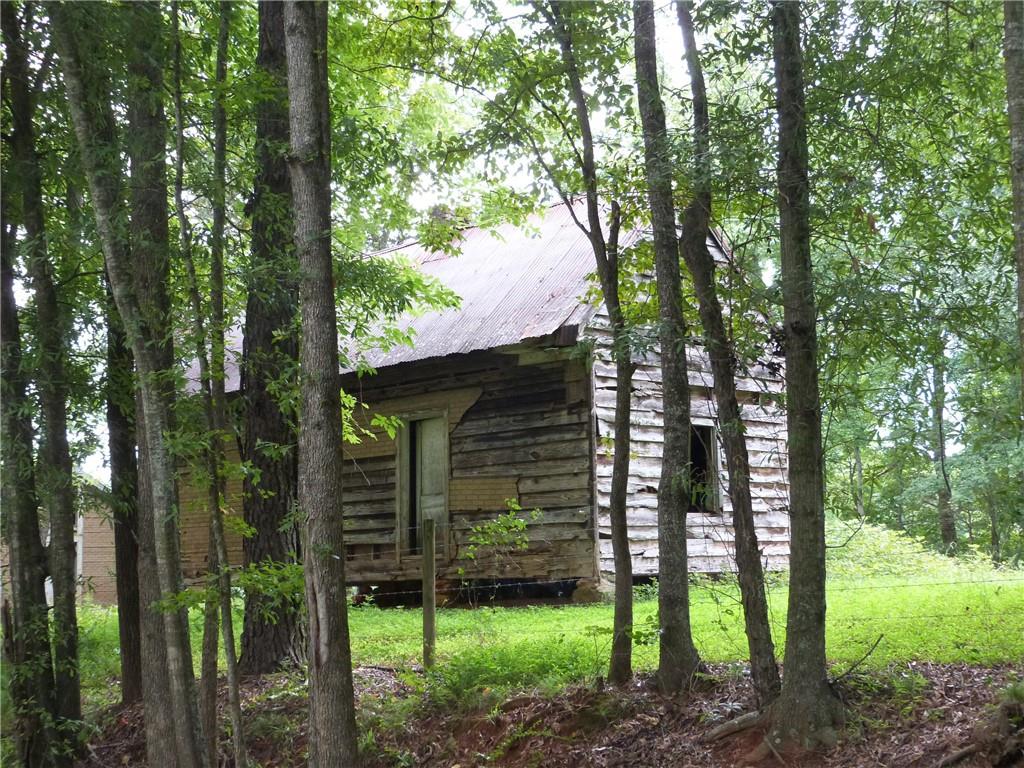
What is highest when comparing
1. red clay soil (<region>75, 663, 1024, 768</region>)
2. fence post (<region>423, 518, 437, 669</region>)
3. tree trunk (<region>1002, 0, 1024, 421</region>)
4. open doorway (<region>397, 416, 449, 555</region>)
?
tree trunk (<region>1002, 0, 1024, 421</region>)

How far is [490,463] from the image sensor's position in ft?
45.8

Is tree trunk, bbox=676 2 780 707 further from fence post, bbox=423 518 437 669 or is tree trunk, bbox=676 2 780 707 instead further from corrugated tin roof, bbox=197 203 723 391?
corrugated tin roof, bbox=197 203 723 391

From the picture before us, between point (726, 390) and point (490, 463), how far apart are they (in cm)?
783

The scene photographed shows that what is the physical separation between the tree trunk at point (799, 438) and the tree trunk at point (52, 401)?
17.7 feet

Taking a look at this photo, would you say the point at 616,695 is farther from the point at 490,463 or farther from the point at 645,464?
the point at 490,463

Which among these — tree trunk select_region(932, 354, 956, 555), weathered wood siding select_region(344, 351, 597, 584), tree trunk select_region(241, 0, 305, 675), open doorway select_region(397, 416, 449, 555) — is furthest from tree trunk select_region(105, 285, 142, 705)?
open doorway select_region(397, 416, 449, 555)

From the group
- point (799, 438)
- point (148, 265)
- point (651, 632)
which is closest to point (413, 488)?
point (651, 632)

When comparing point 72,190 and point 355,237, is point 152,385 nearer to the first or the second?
point 72,190

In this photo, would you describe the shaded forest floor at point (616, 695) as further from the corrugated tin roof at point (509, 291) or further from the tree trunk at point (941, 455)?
the corrugated tin roof at point (509, 291)

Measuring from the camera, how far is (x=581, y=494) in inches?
505

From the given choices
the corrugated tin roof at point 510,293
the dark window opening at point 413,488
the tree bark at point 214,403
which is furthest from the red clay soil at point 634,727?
the dark window opening at point 413,488

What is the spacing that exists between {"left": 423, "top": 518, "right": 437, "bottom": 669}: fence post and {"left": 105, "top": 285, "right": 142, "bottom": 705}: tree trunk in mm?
2495

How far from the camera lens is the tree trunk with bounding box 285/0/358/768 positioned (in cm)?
539

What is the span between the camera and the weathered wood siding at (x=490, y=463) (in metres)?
13.0
